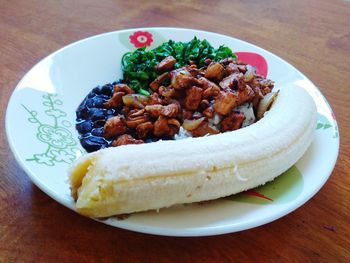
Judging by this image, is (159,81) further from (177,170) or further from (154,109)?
(177,170)

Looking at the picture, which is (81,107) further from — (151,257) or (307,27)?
(307,27)

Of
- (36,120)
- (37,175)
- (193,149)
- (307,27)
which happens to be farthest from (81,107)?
(307,27)

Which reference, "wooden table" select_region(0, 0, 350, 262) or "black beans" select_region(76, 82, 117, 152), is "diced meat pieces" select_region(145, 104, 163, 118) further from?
"wooden table" select_region(0, 0, 350, 262)

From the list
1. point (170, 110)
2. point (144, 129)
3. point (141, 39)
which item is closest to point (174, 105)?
point (170, 110)

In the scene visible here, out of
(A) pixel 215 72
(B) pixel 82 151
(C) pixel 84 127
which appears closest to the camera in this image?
(B) pixel 82 151

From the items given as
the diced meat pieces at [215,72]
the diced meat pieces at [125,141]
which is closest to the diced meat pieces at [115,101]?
the diced meat pieces at [125,141]
